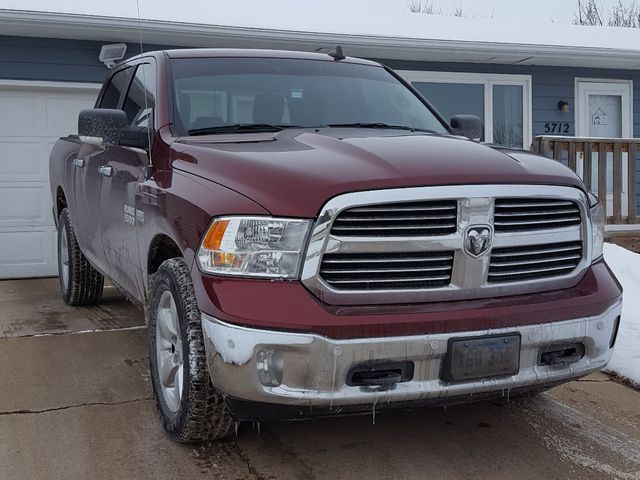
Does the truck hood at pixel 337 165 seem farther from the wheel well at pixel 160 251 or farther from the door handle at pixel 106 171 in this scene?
the door handle at pixel 106 171

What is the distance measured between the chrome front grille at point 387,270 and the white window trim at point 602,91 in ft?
29.3

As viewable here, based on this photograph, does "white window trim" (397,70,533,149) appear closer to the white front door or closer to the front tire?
the white front door

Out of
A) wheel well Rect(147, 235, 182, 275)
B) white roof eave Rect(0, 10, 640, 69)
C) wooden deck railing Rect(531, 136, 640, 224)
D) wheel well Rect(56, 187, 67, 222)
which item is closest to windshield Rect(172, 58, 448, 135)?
wheel well Rect(147, 235, 182, 275)

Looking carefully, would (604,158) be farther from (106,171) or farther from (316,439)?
(316,439)

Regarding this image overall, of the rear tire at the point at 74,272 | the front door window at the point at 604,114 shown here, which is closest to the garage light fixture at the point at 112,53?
the rear tire at the point at 74,272

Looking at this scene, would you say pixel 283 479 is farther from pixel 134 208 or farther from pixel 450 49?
pixel 450 49

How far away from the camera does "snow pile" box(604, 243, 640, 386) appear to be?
468 cm

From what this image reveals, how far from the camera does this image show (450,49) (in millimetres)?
9562

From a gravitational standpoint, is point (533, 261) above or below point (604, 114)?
below

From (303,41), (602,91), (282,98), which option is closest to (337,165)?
(282,98)

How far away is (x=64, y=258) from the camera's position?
6.63 m

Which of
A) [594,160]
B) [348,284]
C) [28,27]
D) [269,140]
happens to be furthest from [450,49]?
[348,284]

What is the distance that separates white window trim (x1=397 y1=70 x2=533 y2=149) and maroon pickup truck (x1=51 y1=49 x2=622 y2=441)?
6730mm

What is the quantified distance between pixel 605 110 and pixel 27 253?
8482 millimetres
